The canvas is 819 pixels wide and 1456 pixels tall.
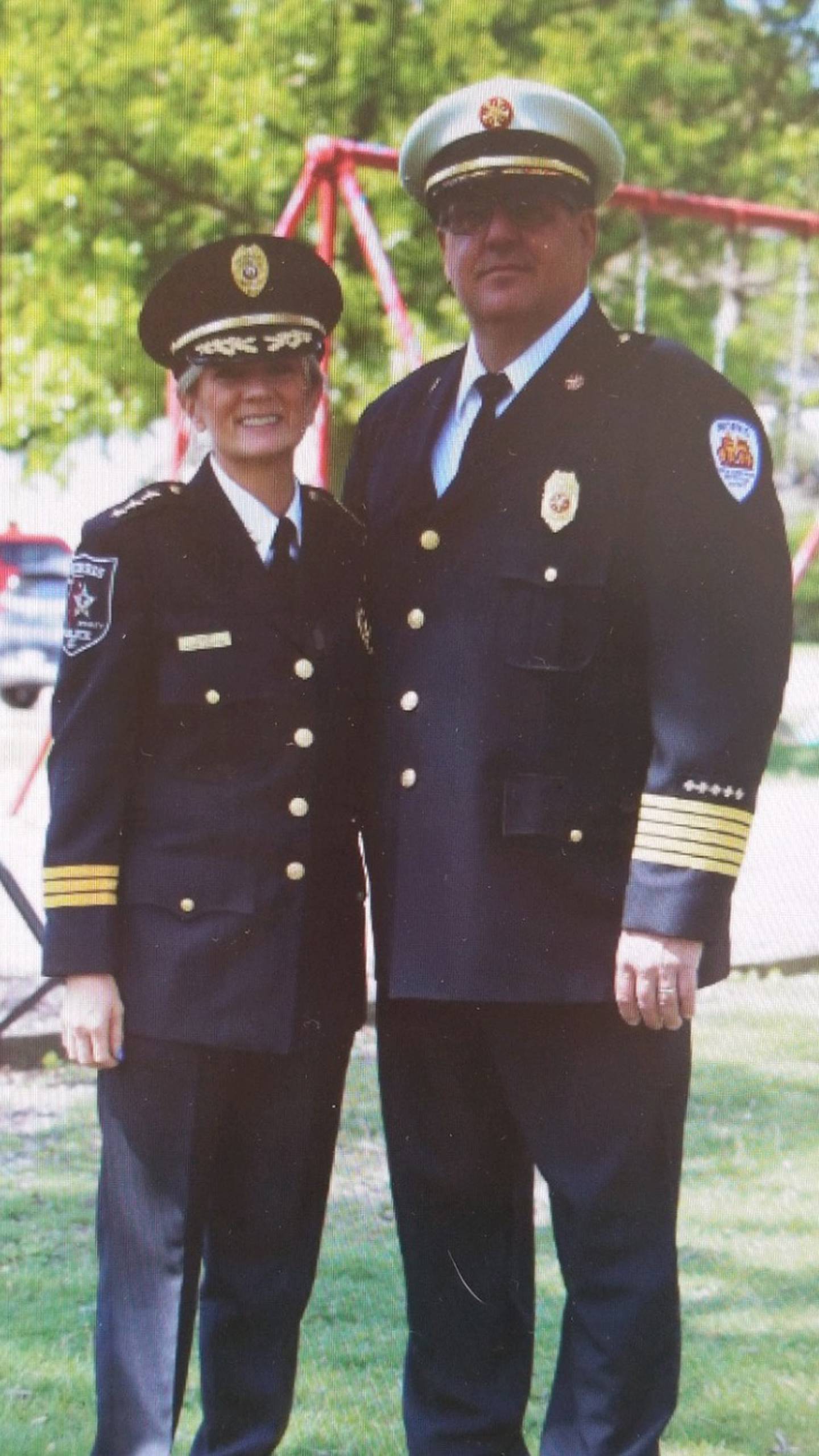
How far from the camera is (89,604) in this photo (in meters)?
2.83

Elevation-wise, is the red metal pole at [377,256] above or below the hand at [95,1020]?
above

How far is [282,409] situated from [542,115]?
1.72ft

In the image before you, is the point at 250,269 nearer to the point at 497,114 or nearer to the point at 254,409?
the point at 254,409

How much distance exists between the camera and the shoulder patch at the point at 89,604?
2.81 meters

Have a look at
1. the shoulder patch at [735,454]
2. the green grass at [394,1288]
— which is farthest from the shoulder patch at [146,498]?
the green grass at [394,1288]

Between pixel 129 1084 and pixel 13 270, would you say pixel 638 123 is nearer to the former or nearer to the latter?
pixel 13 270

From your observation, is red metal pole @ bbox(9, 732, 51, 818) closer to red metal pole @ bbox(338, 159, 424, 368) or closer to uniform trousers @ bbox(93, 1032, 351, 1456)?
red metal pole @ bbox(338, 159, 424, 368)

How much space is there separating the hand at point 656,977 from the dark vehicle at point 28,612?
627 inches

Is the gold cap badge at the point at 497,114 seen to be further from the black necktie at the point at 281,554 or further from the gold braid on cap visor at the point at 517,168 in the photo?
the black necktie at the point at 281,554

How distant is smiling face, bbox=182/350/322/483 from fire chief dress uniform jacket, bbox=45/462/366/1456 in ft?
0.26

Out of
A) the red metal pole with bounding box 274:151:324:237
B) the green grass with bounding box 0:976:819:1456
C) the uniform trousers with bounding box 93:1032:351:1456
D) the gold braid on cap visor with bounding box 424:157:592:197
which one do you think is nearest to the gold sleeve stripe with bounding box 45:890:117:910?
the uniform trousers with bounding box 93:1032:351:1456

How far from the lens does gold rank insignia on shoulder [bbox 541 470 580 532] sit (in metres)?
2.82

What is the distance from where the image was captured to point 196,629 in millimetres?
2854

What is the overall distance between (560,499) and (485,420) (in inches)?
6.5
